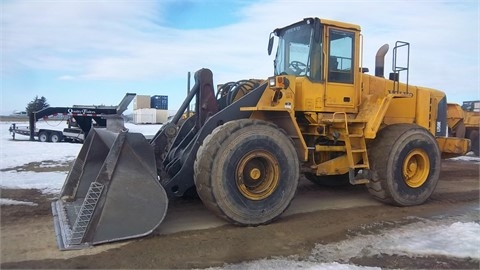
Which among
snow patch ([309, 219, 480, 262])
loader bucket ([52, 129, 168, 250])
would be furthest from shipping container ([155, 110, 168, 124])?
snow patch ([309, 219, 480, 262])

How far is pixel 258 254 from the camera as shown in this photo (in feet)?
15.5

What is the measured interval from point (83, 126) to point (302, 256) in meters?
17.9

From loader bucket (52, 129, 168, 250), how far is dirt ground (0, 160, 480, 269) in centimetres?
15

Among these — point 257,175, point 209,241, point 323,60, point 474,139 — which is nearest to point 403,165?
point 323,60

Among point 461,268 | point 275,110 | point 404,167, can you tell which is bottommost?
point 461,268

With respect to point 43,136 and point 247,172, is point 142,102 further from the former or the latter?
point 247,172

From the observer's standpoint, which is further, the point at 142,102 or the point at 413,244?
the point at 142,102

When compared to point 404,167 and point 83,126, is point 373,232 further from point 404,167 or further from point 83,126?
point 83,126

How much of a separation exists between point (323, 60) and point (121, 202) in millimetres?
3966

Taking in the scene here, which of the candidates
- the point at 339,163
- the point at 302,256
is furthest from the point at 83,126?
the point at 302,256

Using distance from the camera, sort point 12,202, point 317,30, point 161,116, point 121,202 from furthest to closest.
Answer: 1. point 161,116
2. point 12,202
3. point 317,30
4. point 121,202

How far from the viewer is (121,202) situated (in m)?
4.85

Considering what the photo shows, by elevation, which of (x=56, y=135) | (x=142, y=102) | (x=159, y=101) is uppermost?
(x=159, y=101)

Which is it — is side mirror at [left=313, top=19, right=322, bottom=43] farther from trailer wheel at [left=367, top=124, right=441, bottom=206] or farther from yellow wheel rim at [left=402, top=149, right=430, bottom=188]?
yellow wheel rim at [left=402, top=149, right=430, bottom=188]
